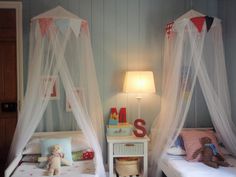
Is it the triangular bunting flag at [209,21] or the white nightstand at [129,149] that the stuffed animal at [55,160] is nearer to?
the white nightstand at [129,149]

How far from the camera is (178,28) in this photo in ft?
10.3

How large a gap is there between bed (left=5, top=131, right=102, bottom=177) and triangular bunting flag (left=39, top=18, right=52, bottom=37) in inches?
49.2

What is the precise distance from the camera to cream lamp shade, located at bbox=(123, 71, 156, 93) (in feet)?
11.3

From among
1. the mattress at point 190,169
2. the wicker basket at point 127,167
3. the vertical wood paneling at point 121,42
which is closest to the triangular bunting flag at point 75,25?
the vertical wood paneling at point 121,42

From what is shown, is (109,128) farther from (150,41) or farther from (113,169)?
(150,41)

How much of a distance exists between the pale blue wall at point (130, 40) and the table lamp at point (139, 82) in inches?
10.1

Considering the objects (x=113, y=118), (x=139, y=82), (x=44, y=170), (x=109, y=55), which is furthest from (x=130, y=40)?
(x=44, y=170)

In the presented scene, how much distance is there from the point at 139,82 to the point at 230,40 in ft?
4.06

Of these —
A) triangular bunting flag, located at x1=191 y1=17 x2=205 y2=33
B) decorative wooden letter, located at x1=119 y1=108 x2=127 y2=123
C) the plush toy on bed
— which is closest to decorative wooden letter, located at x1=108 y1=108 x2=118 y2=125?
decorative wooden letter, located at x1=119 y1=108 x2=127 y2=123

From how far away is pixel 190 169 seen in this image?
9.22ft

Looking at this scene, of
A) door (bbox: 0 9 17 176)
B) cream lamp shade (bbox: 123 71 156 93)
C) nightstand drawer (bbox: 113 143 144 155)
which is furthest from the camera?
door (bbox: 0 9 17 176)

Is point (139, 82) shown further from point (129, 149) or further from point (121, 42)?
point (129, 149)

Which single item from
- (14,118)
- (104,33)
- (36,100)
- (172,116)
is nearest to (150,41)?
(104,33)

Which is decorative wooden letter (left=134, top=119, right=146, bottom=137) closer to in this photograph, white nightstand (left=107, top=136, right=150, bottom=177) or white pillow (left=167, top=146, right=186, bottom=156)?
white nightstand (left=107, top=136, right=150, bottom=177)
